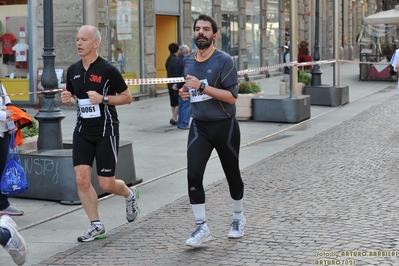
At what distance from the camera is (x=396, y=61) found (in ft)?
43.4

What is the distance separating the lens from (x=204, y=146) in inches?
249

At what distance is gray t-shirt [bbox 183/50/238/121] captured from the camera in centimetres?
625

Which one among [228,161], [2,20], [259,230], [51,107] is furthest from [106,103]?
[2,20]

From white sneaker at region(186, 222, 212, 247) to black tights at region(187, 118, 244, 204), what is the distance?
21 centimetres

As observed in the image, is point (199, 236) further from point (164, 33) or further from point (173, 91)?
point (164, 33)

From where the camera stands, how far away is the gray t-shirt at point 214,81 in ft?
20.5

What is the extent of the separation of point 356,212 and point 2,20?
14473mm

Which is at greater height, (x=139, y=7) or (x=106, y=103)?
(x=139, y=7)

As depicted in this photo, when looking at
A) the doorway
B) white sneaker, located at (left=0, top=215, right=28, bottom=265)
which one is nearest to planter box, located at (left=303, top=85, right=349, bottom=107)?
the doorway

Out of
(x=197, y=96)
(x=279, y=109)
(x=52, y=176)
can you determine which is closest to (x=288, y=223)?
(x=197, y=96)

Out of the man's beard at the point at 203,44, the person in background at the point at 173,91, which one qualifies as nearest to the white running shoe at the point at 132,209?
the man's beard at the point at 203,44

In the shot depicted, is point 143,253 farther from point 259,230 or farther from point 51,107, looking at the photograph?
point 51,107

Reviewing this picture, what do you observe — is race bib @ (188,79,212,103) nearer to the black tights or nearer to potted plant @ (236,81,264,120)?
the black tights

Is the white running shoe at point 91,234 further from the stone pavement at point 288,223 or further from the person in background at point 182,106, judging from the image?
the person in background at point 182,106
